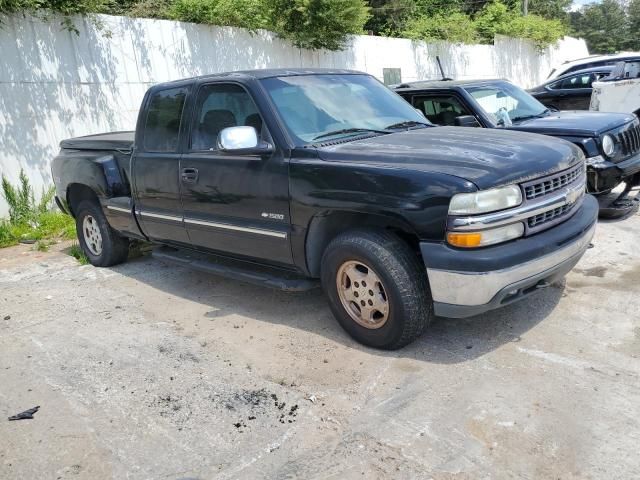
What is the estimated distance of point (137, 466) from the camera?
2930mm

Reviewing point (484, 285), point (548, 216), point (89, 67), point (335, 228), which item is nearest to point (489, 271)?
point (484, 285)

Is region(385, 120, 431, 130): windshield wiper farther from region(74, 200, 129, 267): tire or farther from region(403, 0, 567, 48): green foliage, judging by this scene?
region(403, 0, 567, 48): green foliage

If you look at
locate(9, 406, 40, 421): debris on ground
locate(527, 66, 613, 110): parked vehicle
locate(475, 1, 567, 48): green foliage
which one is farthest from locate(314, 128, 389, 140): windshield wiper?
locate(475, 1, 567, 48): green foliage

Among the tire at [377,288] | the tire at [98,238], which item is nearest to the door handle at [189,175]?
the tire at [377,288]

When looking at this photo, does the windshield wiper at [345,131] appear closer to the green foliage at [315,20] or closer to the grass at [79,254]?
the grass at [79,254]

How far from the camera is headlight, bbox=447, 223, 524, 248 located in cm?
330

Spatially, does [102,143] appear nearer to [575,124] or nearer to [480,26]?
[575,124]

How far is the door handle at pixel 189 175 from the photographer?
4742mm

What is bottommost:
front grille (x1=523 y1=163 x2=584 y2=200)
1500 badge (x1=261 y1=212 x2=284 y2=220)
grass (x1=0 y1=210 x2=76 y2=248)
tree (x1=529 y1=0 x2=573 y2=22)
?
grass (x1=0 y1=210 x2=76 y2=248)

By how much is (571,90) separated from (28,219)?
981 cm

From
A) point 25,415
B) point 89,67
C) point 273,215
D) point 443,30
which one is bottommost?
point 25,415

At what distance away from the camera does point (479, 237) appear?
3312 millimetres

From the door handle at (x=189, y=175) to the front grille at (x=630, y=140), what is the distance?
176 inches

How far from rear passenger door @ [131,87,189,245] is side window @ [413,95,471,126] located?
3203 mm
